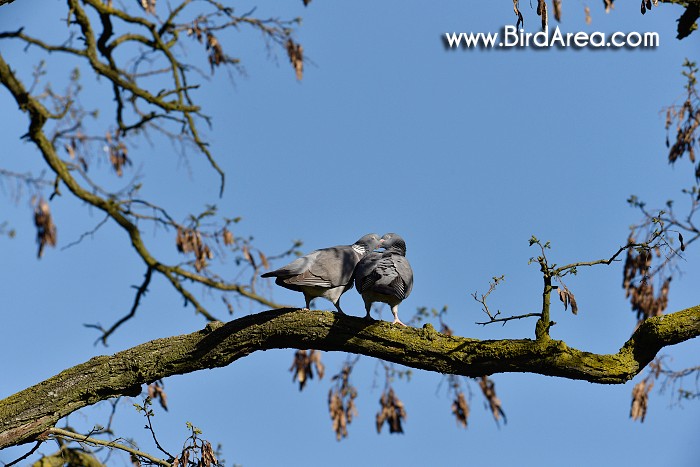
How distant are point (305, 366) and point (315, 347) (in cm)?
340

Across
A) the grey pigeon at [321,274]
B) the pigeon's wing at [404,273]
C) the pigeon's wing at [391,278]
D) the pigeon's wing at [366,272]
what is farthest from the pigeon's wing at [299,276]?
the pigeon's wing at [404,273]

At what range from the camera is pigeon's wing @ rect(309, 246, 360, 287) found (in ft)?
16.7

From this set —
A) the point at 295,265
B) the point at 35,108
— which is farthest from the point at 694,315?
the point at 35,108

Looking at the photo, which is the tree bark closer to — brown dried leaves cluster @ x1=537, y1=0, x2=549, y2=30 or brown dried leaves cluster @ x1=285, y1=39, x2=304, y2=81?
brown dried leaves cluster @ x1=537, y1=0, x2=549, y2=30

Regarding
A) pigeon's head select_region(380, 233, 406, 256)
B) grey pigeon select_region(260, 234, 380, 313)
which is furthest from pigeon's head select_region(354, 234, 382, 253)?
grey pigeon select_region(260, 234, 380, 313)

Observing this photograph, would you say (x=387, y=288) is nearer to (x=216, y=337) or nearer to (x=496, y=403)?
(x=216, y=337)

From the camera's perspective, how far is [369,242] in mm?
5781

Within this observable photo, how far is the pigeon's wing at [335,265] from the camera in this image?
5.08 metres

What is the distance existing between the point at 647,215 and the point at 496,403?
2.11 metres

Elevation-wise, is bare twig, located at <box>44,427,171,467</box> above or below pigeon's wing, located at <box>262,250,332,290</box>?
below

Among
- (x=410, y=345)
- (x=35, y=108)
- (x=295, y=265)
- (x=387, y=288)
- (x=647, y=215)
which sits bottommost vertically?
(x=410, y=345)

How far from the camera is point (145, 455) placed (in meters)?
4.84

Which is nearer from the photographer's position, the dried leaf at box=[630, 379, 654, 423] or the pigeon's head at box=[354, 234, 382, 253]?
the pigeon's head at box=[354, 234, 382, 253]

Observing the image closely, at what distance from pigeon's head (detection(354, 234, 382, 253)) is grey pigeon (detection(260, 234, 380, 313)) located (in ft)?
1.06
